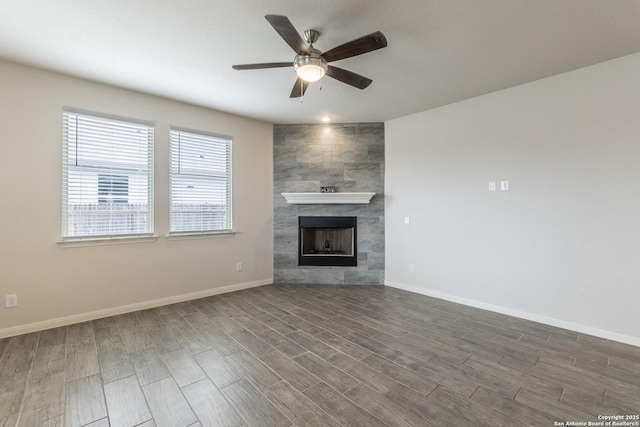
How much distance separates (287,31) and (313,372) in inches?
95.0

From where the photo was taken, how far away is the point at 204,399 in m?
1.77

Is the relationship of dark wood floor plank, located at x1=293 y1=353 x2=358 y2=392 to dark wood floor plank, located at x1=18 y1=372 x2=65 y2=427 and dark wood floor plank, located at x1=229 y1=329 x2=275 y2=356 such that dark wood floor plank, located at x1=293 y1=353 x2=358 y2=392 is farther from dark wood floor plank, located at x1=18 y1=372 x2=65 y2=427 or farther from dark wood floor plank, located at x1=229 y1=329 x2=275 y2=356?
dark wood floor plank, located at x1=18 y1=372 x2=65 y2=427

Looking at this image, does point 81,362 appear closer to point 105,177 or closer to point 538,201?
point 105,177

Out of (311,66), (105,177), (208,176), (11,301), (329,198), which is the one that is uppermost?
(311,66)

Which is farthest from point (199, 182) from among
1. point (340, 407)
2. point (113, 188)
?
point (340, 407)

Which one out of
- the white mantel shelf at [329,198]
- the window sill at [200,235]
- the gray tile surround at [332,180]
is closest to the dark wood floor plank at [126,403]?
the window sill at [200,235]

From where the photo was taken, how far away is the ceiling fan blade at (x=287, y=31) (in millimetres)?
1707

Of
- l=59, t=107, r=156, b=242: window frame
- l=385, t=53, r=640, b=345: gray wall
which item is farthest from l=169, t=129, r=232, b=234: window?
l=385, t=53, r=640, b=345: gray wall

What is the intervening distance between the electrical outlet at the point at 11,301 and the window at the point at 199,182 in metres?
1.52

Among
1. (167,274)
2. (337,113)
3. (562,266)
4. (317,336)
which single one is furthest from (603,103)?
(167,274)

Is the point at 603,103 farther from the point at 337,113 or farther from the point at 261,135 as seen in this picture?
the point at 261,135

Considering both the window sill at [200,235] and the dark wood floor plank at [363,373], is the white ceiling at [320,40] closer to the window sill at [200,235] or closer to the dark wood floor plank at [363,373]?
the window sill at [200,235]

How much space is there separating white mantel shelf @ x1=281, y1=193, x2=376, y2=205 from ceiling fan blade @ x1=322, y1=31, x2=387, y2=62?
7.93 ft

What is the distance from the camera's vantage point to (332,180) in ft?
15.0
